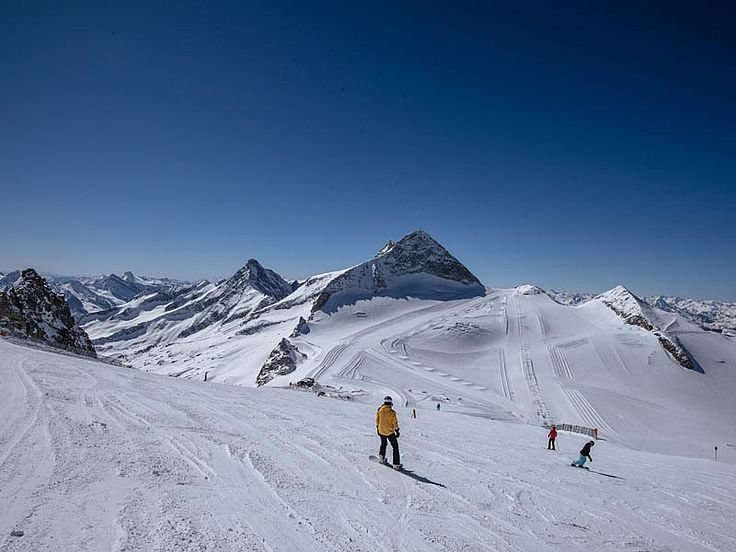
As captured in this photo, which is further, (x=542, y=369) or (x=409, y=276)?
(x=409, y=276)

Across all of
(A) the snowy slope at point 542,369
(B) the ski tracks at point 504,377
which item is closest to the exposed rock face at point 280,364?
(A) the snowy slope at point 542,369

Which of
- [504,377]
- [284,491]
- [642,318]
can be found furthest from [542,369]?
[284,491]

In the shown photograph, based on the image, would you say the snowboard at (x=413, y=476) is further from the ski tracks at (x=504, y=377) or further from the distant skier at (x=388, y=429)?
the ski tracks at (x=504, y=377)

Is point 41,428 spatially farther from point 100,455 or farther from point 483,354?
point 483,354

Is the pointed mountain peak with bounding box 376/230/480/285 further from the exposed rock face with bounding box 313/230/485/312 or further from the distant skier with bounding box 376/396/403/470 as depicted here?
the distant skier with bounding box 376/396/403/470

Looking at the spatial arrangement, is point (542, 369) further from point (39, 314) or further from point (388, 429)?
point (39, 314)

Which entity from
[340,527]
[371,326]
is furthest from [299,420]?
[371,326]
